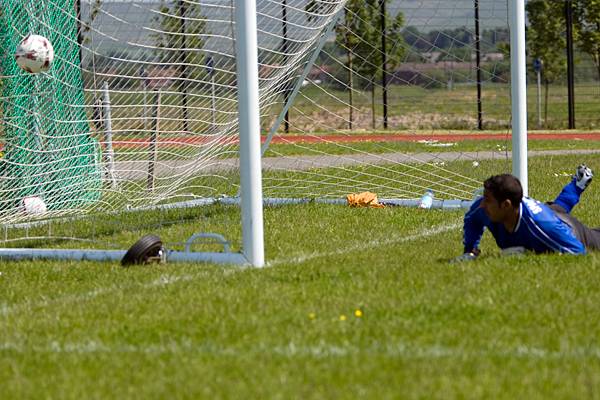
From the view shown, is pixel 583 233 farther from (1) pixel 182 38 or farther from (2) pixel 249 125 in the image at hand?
(1) pixel 182 38

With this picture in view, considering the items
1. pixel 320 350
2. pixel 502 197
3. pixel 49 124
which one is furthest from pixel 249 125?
pixel 49 124

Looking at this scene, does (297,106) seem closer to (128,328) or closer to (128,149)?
(128,149)

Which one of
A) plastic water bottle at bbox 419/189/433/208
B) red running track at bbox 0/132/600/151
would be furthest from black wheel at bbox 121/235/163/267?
plastic water bottle at bbox 419/189/433/208

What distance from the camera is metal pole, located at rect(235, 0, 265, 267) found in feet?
25.0

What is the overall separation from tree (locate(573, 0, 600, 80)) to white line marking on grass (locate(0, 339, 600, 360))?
26723 mm

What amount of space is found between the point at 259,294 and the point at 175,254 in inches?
70.4

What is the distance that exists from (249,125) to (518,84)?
357 centimetres

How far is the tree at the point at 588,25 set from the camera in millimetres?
30480

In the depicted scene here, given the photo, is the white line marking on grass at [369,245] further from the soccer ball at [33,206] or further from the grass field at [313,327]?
the soccer ball at [33,206]

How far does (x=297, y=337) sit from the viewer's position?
535cm

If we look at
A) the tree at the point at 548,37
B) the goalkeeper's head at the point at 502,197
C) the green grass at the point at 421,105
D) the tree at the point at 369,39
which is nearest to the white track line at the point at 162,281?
the goalkeeper's head at the point at 502,197

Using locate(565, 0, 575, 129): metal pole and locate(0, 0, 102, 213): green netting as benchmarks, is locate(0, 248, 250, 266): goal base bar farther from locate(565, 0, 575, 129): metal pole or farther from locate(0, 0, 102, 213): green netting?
locate(565, 0, 575, 129): metal pole

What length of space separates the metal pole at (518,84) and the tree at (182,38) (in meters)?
2.88

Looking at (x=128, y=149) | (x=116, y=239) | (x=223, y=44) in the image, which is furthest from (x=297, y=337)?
(x=128, y=149)
